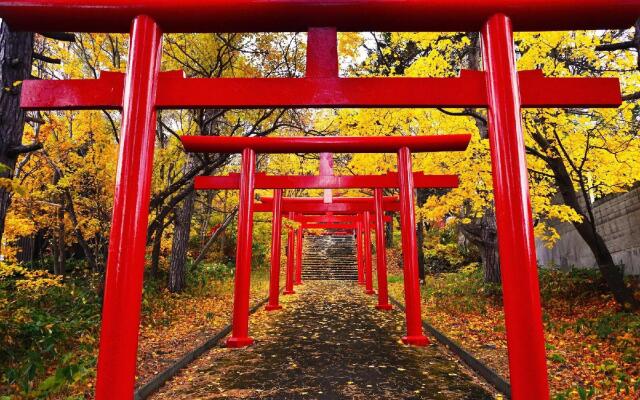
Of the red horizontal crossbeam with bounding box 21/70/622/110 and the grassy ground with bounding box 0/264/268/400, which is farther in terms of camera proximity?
the grassy ground with bounding box 0/264/268/400

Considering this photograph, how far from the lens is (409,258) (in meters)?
7.76

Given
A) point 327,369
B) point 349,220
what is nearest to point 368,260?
point 349,220

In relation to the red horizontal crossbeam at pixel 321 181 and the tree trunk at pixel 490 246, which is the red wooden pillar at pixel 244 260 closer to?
Result: the red horizontal crossbeam at pixel 321 181

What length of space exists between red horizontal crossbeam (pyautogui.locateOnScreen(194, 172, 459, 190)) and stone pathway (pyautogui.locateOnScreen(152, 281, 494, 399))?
11.4ft

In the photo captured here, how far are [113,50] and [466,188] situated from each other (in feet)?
28.1

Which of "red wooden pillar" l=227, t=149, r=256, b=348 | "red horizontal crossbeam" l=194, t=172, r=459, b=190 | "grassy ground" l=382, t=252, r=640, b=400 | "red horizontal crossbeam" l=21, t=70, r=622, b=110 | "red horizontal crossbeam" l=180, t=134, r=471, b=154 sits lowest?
"grassy ground" l=382, t=252, r=640, b=400

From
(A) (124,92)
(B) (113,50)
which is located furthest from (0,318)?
(B) (113,50)

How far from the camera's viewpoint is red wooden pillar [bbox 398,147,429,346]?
7648 millimetres

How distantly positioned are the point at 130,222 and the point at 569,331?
8.26 m

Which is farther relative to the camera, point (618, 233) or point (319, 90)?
point (618, 233)

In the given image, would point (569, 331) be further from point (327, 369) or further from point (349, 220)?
point (349, 220)

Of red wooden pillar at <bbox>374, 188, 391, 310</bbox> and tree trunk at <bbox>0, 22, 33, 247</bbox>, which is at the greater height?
tree trunk at <bbox>0, 22, 33, 247</bbox>

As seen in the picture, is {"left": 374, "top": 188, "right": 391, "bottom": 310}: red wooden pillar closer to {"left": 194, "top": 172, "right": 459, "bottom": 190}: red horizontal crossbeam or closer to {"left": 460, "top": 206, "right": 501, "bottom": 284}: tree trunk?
Answer: {"left": 194, "top": 172, "right": 459, "bottom": 190}: red horizontal crossbeam

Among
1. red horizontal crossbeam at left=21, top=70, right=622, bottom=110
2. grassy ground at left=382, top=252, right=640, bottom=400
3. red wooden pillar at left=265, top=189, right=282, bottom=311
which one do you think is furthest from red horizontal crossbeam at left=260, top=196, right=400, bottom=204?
red horizontal crossbeam at left=21, top=70, right=622, bottom=110
